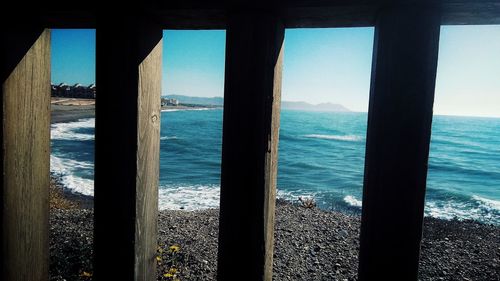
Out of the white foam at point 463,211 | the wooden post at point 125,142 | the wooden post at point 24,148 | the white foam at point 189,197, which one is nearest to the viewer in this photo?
the wooden post at point 125,142

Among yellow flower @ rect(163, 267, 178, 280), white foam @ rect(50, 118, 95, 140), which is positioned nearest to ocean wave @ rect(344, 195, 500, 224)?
yellow flower @ rect(163, 267, 178, 280)

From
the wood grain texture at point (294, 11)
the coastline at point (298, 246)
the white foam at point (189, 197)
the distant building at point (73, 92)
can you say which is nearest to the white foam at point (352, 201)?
the coastline at point (298, 246)

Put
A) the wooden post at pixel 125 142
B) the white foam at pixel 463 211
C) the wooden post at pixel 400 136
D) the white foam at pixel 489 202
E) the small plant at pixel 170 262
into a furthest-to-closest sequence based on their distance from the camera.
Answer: the white foam at pixel 489 202, the white foam at pixel 463 211, the small plant at pixel 170 262, the wooden post at pixel 125 142, the wooden post at pixel 400 136

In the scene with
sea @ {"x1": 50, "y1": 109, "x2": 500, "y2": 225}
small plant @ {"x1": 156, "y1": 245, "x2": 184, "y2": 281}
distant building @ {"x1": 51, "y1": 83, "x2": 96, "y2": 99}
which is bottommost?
sea @ {"x1": 50, "y1": 109, "x2": 500, "y2": 225}

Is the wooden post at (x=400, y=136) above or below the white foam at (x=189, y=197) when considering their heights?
above

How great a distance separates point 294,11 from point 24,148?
1.27 metres

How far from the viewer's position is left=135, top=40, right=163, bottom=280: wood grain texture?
1204mm

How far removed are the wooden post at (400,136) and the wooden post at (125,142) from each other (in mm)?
810

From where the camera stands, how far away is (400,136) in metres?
1.00

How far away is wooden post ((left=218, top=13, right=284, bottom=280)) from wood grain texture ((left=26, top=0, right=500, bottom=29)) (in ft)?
0.20

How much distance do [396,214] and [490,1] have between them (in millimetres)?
693

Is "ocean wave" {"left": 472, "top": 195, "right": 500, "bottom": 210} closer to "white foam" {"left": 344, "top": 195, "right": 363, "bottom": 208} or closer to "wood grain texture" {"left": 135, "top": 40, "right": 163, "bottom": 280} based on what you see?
"white foam" {"left": 344, "top": 195, "right": 363, "bottom": 208}

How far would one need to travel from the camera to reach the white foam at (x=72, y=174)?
48.4 ft

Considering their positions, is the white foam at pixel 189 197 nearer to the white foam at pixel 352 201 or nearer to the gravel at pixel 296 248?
the gravel at pixel 296 248
